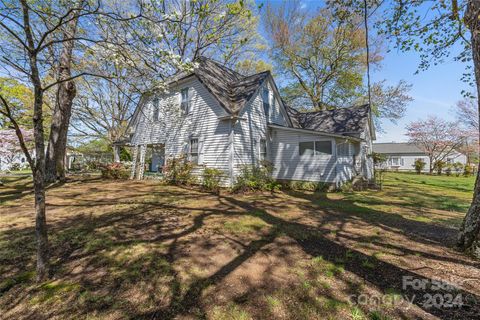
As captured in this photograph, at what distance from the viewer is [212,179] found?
1100 centimetres

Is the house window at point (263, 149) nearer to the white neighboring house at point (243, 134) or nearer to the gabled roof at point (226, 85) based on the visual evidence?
the white neighboring house at point (243, 134)

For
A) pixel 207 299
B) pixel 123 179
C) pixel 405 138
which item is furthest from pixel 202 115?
pixel 405 138

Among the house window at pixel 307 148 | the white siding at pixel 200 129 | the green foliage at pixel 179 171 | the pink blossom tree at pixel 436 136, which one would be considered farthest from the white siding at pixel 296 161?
the pink blossom tree at pixel 436 136

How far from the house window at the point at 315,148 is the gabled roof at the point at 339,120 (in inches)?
111

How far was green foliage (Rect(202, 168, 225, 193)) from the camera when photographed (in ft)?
35.8

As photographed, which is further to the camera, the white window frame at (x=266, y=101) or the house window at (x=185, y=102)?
the white window frame at (x=266, y=101)

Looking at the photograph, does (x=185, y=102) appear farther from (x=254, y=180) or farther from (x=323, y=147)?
(x=323, y=147)

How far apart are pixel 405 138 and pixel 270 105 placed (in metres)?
29.1

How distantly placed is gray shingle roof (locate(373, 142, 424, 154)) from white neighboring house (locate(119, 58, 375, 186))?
110ft

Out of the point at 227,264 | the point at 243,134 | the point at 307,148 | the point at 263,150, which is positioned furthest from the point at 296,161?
the point at 227,264

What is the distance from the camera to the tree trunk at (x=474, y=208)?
3779mm

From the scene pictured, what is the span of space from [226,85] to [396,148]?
42141 millimetres

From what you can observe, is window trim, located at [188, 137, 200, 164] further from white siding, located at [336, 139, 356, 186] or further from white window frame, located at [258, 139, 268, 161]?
white siding, located at [336, 139, 356, 186]

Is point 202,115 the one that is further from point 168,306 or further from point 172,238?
point 168,306
